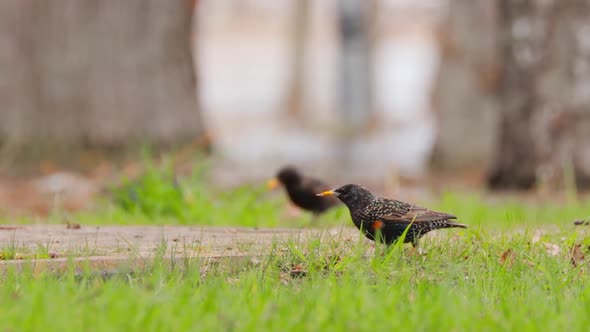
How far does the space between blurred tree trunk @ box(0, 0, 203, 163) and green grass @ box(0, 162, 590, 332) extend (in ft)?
20.7

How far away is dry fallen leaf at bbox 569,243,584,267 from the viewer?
5.44m

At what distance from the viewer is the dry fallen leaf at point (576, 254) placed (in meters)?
5.44

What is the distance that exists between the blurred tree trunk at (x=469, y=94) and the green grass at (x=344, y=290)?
29.3ft

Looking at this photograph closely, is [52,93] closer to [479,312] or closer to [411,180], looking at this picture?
[411,180]

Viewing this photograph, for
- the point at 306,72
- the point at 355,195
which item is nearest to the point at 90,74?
the point at 355,195

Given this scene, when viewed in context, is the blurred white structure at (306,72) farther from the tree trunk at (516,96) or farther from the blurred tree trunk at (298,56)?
the tree trunk at (516,96)

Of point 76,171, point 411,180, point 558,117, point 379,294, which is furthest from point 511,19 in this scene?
point 379,294

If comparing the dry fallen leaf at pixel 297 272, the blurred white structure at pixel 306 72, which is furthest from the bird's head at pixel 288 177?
the blurred white structure at pixel 306 72

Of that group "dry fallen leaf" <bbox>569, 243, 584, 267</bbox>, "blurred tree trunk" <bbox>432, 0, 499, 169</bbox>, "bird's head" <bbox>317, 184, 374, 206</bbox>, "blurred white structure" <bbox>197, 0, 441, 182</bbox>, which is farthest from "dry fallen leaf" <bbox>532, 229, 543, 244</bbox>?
"blurred white structure" <bbox>197, 0, 441, 182</bbox>

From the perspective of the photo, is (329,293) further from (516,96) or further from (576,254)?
(516,96)

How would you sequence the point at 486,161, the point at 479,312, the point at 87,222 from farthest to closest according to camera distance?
the point at 486,161, the point at 87,222, the point at 479,312

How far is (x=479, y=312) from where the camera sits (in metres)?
4.21

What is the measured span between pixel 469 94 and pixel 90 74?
6.42 m

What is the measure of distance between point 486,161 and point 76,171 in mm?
6617
